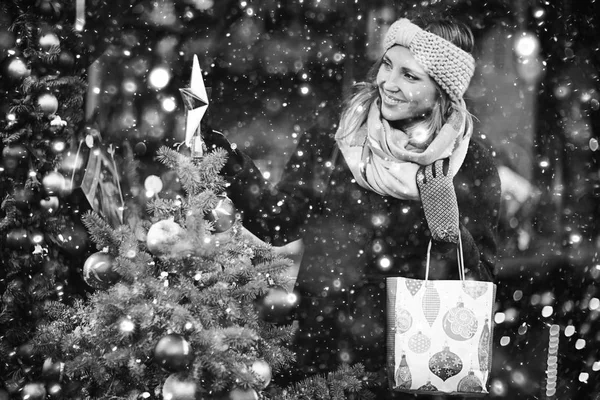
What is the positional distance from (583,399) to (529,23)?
140 cm

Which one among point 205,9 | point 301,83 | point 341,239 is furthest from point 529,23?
point 205,9

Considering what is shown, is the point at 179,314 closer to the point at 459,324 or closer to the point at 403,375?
the point at 403,375

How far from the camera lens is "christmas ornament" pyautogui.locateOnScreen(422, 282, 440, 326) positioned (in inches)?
86.0

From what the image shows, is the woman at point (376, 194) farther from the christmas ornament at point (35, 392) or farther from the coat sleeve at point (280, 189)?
the christmas ornament at point (35, 392)

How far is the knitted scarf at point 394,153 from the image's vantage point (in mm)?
2291

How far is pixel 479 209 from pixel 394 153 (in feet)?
1.20

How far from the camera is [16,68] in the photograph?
90.0 inches

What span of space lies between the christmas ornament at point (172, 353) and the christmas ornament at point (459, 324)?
884 mm

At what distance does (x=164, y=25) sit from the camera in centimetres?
250

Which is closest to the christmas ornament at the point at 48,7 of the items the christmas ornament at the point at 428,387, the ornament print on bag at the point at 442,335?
the ornament print on bag at the point at 442,335

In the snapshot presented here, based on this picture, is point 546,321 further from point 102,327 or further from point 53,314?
point 53,314

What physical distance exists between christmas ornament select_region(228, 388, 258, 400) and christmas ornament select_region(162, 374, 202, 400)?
95 mm

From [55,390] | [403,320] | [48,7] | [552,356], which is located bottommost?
[552,356]

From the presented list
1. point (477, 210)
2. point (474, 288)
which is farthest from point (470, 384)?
point (477, 210)
